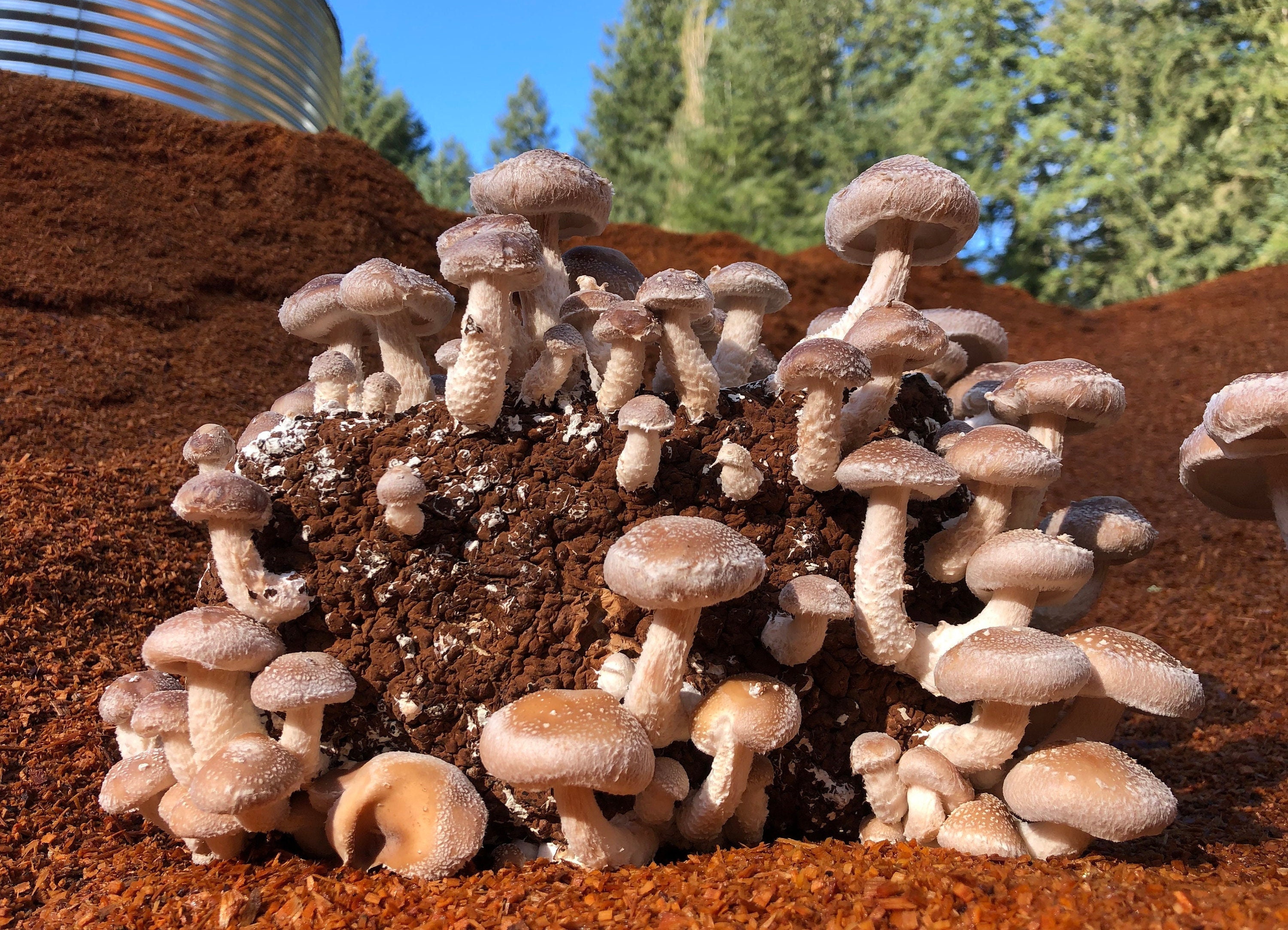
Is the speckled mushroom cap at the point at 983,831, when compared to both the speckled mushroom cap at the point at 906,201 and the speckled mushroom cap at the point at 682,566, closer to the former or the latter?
the speckled mushroom cap at the point at 682,566

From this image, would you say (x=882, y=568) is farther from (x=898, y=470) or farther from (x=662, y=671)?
(x=662, y=671)

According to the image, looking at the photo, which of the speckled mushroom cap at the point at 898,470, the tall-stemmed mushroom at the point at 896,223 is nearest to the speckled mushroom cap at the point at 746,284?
the tall-stemmed mushroom at the point at 896,223

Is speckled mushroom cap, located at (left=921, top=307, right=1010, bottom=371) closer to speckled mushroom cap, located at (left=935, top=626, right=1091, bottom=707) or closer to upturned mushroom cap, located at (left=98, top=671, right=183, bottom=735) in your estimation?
speckled mushroom cap, located at (left=935, top=626, right=1091, bottom=707)

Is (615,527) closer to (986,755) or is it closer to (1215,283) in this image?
(986,755)

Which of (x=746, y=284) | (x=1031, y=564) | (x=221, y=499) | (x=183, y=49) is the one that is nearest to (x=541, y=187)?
(x=746, y=284)

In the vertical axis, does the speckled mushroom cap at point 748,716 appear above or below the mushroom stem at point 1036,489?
below

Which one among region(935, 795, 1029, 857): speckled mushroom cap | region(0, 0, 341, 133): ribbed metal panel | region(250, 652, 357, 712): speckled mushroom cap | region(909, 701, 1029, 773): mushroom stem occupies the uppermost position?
region(0, 0, 341, 133): ribbed metal panel

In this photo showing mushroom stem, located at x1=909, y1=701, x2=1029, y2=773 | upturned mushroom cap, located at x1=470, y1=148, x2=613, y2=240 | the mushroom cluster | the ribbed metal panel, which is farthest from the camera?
the ribbed metal panel

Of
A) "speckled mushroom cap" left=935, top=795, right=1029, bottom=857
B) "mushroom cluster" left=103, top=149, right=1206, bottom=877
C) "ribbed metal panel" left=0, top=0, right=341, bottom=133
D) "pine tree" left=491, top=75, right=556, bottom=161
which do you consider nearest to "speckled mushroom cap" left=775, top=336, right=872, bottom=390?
"mushroom cluster" left=103, top=149, right=1206, bottom=877
